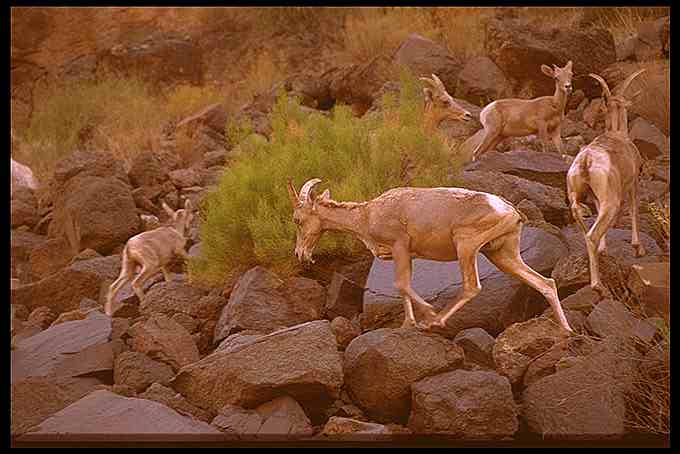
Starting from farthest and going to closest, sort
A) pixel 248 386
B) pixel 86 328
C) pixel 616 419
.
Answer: pixel 86 328
pixel 248 386
pixel 616 419

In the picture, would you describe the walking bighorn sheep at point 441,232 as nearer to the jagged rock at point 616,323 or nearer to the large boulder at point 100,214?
the jagged rock at point 616,323

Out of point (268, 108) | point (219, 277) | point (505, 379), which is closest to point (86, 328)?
point (219, 277)

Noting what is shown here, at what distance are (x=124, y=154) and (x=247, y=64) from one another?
4.14 meters

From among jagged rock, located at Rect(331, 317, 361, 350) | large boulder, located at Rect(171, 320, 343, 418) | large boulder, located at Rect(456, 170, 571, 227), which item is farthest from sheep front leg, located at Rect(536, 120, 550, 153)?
large boulder, located at Rect(171, 320, 343, 418)

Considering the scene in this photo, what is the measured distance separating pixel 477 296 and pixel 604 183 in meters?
1.34

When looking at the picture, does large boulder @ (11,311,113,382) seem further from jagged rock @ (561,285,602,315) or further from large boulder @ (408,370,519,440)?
jagged rock @ (561,285,602,315)

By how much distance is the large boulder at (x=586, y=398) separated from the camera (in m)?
5.76

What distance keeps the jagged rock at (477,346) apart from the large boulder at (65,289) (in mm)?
4398

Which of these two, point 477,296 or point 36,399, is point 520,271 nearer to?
point 477,296

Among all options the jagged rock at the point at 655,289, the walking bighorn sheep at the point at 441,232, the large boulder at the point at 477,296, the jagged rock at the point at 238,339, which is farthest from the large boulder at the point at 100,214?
the jagged rock at the point at 655,289

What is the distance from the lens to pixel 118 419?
5984mm

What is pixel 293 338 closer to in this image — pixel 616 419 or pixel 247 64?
pixel 616 419
